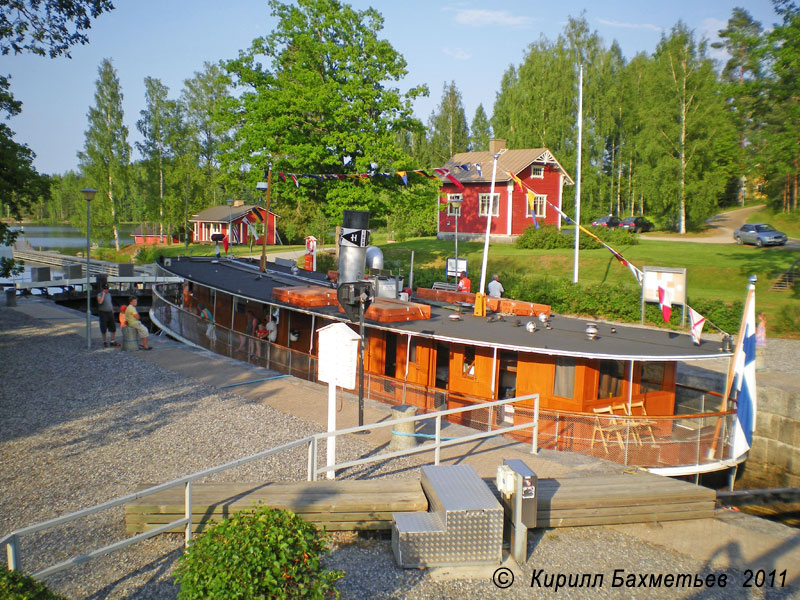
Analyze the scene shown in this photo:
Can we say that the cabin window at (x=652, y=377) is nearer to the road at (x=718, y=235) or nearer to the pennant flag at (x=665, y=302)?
the pennant flag at (x=665, y=302)

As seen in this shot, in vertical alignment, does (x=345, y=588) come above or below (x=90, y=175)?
below

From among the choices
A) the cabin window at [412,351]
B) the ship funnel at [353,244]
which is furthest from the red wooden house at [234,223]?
the cabin window at [412,351]

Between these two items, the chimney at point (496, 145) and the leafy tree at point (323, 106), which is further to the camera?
the chimney at point (496, 145)

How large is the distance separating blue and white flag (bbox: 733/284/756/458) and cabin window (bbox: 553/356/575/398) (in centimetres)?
302

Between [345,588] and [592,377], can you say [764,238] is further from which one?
[345,588]

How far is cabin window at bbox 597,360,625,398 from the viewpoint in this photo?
13086 millimetres

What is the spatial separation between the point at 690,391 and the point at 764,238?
30.1m

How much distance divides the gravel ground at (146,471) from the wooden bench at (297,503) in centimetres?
26

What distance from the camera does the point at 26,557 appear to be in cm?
702

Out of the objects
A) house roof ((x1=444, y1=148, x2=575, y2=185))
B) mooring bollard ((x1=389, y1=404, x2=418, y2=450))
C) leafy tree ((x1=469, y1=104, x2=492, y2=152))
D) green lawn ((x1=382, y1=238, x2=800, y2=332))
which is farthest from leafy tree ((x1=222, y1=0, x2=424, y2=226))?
leafy tree ((x1=469, y1=104, x2=492, y2=152))

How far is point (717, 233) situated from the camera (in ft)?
163

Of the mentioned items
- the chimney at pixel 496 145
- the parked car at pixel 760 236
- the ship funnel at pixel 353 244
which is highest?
the chimney at pixel 496 145

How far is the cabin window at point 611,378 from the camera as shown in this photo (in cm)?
1309

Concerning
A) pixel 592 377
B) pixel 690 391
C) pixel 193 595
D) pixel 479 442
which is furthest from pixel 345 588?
pixel 690 391
